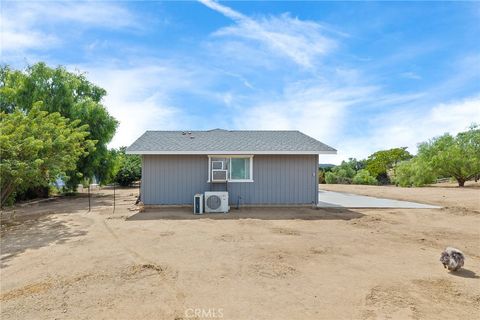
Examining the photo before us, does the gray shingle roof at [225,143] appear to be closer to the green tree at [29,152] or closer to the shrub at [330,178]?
the green tree at [29,152]

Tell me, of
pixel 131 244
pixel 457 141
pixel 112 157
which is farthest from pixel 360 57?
pixel 457 141

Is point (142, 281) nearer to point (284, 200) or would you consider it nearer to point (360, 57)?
point (284, 200)

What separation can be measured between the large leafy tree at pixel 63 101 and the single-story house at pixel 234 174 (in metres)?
7.25

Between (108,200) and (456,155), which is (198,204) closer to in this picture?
(108,200)

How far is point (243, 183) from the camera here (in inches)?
439

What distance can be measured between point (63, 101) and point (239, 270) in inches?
680

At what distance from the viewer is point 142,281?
13.3ft

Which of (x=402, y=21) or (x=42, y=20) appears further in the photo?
(x=402, y=21)

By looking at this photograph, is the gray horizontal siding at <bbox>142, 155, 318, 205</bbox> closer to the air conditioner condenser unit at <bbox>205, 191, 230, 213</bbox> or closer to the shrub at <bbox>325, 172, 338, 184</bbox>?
the air conditioner condenser unit at <bbox>205, 191, 230, 213</bbox>

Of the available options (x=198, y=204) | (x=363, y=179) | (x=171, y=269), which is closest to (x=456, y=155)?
(x=363, y=179)

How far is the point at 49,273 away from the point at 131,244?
1730mm

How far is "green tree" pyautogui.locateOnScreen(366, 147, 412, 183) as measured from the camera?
43.8 metres

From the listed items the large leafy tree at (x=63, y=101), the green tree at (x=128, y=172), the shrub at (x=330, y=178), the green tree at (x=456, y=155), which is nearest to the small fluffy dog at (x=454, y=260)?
the large leafy tree at (x=63, y=101)

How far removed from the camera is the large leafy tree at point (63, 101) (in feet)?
55.1
